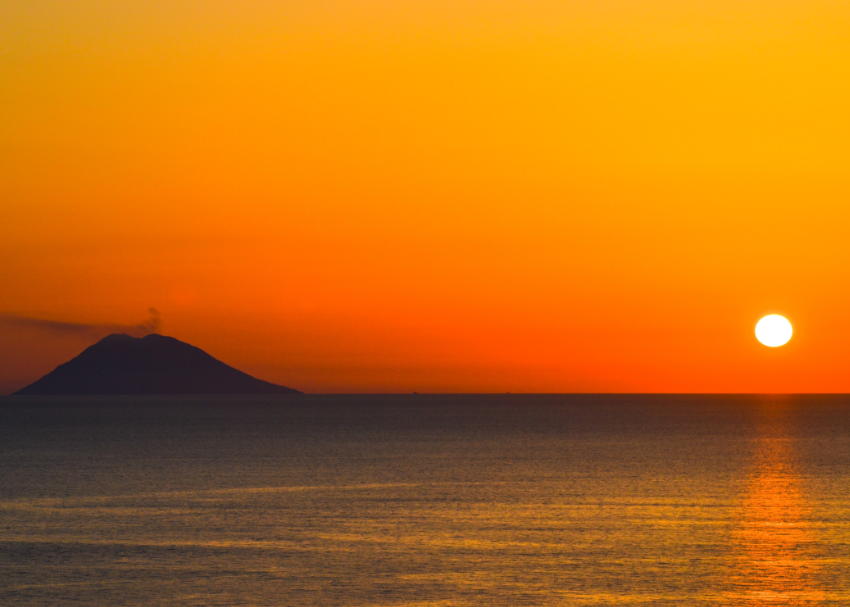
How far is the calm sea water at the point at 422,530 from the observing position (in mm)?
41594

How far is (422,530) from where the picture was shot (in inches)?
2239

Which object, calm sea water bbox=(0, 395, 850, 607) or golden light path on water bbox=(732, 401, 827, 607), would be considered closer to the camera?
golden light path on water bbox=(732, 401, 827, 607)

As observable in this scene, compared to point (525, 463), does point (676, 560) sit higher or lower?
lower

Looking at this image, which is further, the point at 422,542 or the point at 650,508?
the point at 650,508

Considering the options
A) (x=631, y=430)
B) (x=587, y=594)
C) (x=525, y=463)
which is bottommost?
(x=587, y=594)

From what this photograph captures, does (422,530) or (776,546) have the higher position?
(422,530)

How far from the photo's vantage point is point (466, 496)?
7400cm

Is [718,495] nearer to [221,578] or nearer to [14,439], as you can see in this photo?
[221,578]

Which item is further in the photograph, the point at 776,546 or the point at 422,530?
the point at 422,530

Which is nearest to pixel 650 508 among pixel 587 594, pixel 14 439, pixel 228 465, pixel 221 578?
pixel 587 594

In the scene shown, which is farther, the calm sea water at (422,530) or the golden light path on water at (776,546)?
the calm sea water at (422,530)

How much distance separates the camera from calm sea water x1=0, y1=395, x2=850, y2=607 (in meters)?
41.6

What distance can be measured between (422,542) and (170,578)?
1448 centimetres

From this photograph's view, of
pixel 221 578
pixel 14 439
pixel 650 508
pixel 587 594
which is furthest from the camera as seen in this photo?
pixel 14 439
